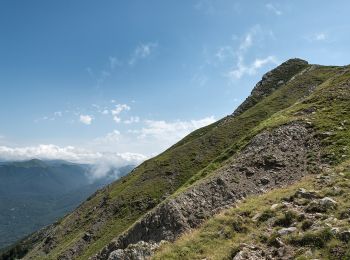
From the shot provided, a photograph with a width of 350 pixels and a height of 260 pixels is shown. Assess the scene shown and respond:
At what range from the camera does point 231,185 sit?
35562 millimetres

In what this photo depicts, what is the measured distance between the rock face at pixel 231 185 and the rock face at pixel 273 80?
67.7 m

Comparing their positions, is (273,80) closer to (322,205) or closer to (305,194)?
(305,194)

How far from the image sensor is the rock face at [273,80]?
114 meters

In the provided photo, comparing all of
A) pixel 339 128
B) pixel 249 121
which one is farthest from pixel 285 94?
pixel 339 128

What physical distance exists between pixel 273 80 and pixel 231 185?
97336 millimetres

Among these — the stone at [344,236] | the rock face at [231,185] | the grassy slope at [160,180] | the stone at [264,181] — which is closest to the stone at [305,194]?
the stone at [344,236]

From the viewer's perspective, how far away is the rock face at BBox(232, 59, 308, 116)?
374 feet

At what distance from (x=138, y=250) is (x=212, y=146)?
58677 millimetres

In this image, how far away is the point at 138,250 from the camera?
23.7 m

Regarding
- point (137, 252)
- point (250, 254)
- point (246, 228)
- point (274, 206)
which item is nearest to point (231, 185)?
point (274, 206)

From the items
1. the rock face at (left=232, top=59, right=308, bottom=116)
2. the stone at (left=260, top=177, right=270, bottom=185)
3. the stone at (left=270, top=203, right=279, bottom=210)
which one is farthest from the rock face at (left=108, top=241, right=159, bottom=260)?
the rock face at (left=232, top=59, right=308, bottom=116)

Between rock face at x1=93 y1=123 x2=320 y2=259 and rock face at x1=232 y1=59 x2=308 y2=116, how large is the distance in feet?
222

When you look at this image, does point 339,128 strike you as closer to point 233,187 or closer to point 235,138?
point 233,187

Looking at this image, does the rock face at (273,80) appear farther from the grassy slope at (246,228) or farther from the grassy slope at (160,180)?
the grassy slope at (246,228)
